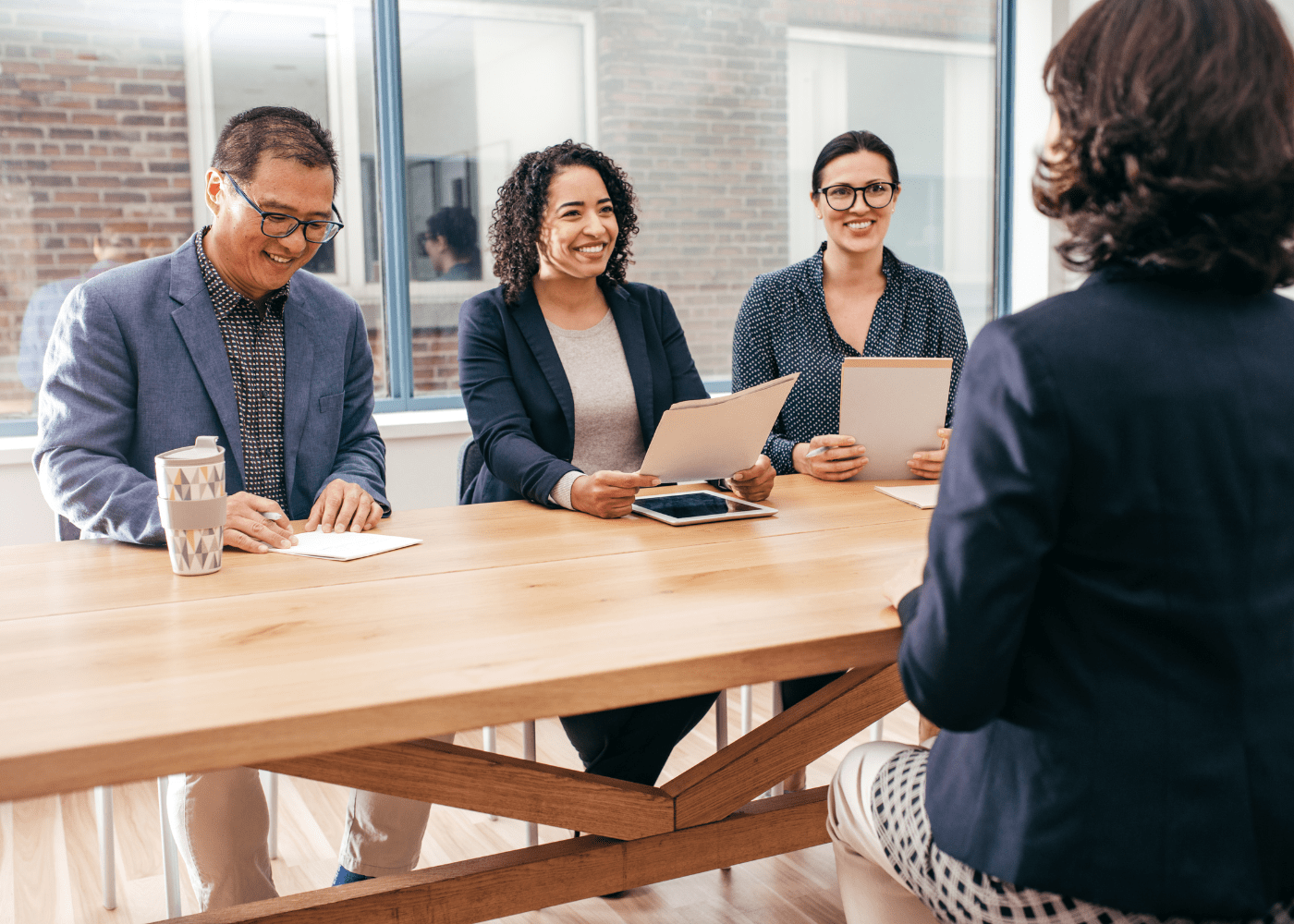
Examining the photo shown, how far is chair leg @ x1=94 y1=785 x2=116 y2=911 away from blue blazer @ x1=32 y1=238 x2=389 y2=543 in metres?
0.66

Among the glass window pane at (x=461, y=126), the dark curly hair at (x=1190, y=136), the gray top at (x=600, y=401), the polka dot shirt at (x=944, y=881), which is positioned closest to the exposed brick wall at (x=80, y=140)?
the glass window pane at (x=461, y=126)

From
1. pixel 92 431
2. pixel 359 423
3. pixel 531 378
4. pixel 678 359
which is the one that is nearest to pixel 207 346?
pixel 92 431

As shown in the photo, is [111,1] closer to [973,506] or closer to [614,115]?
[614,115]

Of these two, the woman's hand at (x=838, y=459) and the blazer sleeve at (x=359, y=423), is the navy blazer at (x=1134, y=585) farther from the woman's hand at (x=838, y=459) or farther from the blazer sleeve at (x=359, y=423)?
the blazer sleeve at (x=359, y=423)

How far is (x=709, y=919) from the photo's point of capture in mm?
2064

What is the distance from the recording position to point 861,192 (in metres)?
2.43

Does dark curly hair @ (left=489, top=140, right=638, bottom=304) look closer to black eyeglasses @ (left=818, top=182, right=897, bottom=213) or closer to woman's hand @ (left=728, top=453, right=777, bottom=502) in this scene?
black eyeglasses @ (left=818, top=182, right=897, bottom=213)

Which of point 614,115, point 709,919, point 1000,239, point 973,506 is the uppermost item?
point 614,115

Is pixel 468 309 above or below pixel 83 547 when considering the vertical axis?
above

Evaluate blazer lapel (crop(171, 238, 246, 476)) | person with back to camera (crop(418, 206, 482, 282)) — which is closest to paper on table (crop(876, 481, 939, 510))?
blazer lapel (crop(171, 238, 246, 476))

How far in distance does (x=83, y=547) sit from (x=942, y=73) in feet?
13.5

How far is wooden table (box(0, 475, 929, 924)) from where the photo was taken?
3.25 feet

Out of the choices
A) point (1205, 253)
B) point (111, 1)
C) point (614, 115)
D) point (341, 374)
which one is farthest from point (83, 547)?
point (614, 115)

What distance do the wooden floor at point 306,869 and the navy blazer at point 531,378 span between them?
82 cm
